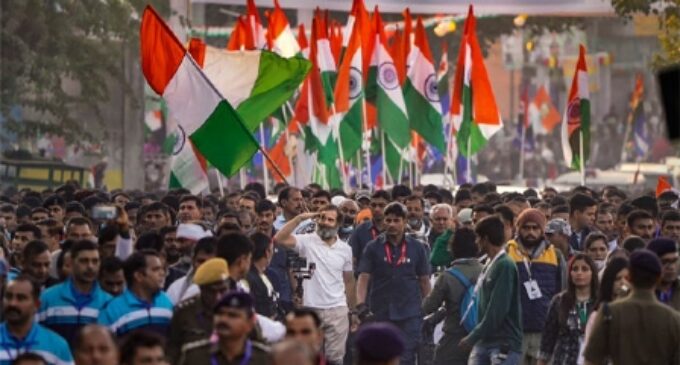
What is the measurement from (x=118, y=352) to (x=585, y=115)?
64.4 feet

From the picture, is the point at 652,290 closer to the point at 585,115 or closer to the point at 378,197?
the point at 378,197

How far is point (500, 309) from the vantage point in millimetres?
15500

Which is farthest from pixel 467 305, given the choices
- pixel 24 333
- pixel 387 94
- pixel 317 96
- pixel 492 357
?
pixel 387 94

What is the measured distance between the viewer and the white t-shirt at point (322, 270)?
18.1 metres

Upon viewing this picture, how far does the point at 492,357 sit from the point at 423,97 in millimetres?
16973

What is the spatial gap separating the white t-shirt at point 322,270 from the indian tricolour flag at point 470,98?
46.2 ft

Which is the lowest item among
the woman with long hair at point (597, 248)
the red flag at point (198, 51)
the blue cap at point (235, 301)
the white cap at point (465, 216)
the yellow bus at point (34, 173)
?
the blue cap at point (235, 301)

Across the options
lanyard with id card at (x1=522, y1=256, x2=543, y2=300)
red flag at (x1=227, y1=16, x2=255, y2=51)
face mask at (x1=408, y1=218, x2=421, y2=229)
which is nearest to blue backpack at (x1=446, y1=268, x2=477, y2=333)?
lanyard with id card at (x1=522, y1=256, x2=543, y2=300)

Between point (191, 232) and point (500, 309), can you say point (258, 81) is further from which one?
point (500, 309)

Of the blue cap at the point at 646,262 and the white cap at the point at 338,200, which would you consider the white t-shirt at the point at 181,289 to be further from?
the white cap at the point at 338,200

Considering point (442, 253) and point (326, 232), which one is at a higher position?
point (326, 232)

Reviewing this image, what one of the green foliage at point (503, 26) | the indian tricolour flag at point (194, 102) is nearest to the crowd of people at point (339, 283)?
the indian tricolour flag at point (194, 102)

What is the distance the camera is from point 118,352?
35.5 ft

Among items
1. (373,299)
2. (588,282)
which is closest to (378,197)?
(373,299)
